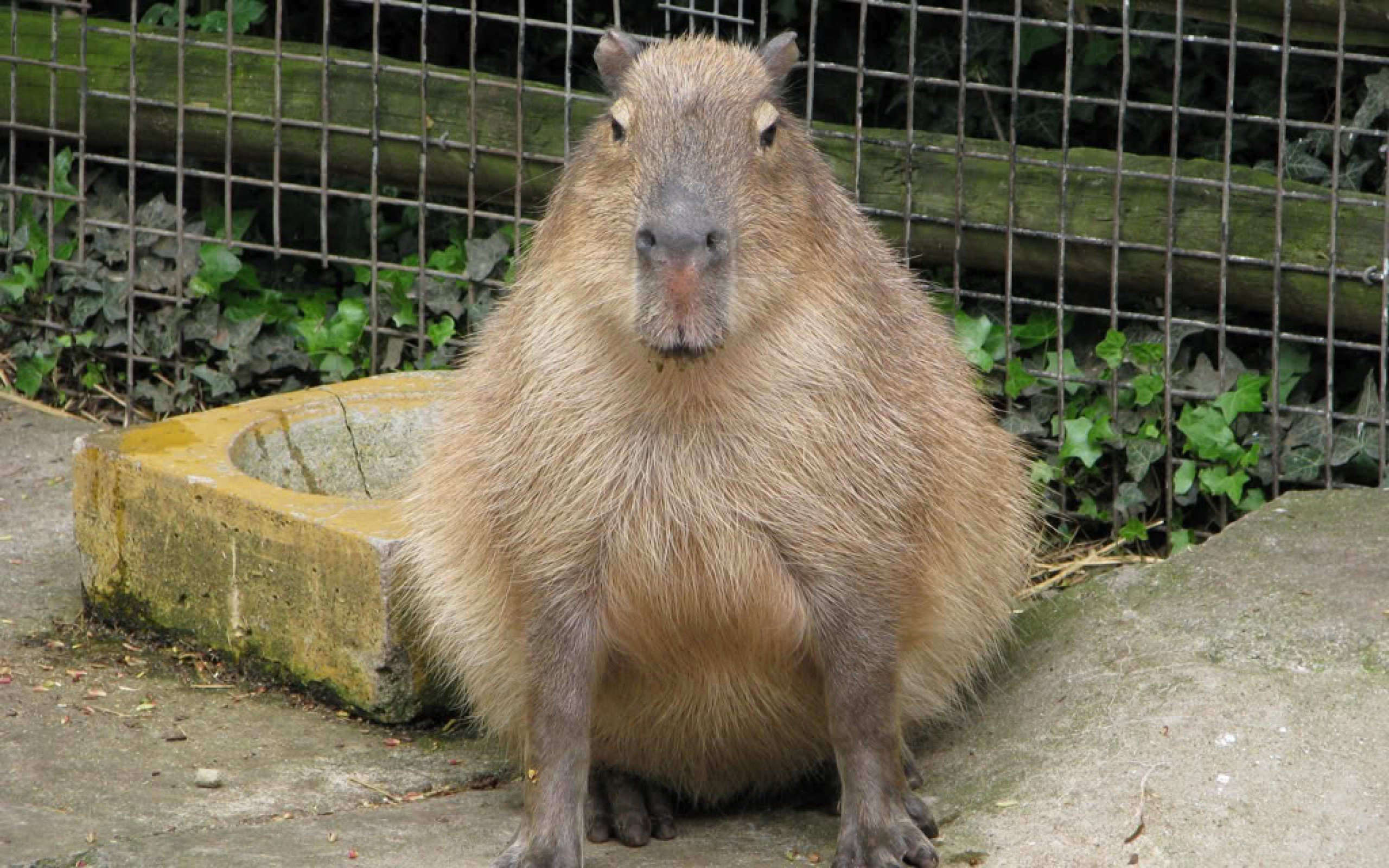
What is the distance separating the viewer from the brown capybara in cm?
350

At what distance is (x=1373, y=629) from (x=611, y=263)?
6.43 ft

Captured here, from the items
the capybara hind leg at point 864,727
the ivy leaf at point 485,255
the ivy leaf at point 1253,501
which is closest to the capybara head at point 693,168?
the capybara hind leg at point 864,727

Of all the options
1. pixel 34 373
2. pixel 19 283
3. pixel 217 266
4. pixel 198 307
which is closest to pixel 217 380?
pixel 198 307

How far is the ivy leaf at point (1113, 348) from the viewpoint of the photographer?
17.5 ft

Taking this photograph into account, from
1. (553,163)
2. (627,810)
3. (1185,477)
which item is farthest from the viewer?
(553,163)

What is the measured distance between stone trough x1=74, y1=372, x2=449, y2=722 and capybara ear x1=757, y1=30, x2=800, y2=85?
1381 mm

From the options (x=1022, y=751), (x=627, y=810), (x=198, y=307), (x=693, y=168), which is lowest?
(x=627, y=810)

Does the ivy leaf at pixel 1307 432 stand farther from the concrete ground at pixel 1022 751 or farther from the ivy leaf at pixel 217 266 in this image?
the ivy leaf at pixel 217 266

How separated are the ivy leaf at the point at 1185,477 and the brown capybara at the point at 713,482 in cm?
158

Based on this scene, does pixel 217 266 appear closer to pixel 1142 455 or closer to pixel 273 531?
pixel 273 531

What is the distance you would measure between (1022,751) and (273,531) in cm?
180

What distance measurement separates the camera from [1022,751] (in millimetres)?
4051

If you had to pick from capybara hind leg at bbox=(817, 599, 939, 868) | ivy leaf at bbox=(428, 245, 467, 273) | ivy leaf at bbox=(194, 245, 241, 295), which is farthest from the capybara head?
ivy leaf at bbox=(194, 245, 241, 295)

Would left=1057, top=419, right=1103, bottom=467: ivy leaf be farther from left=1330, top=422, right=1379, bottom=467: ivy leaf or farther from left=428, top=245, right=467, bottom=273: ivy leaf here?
left=428, top=245, right=467, bottom=273: ivy leaf
